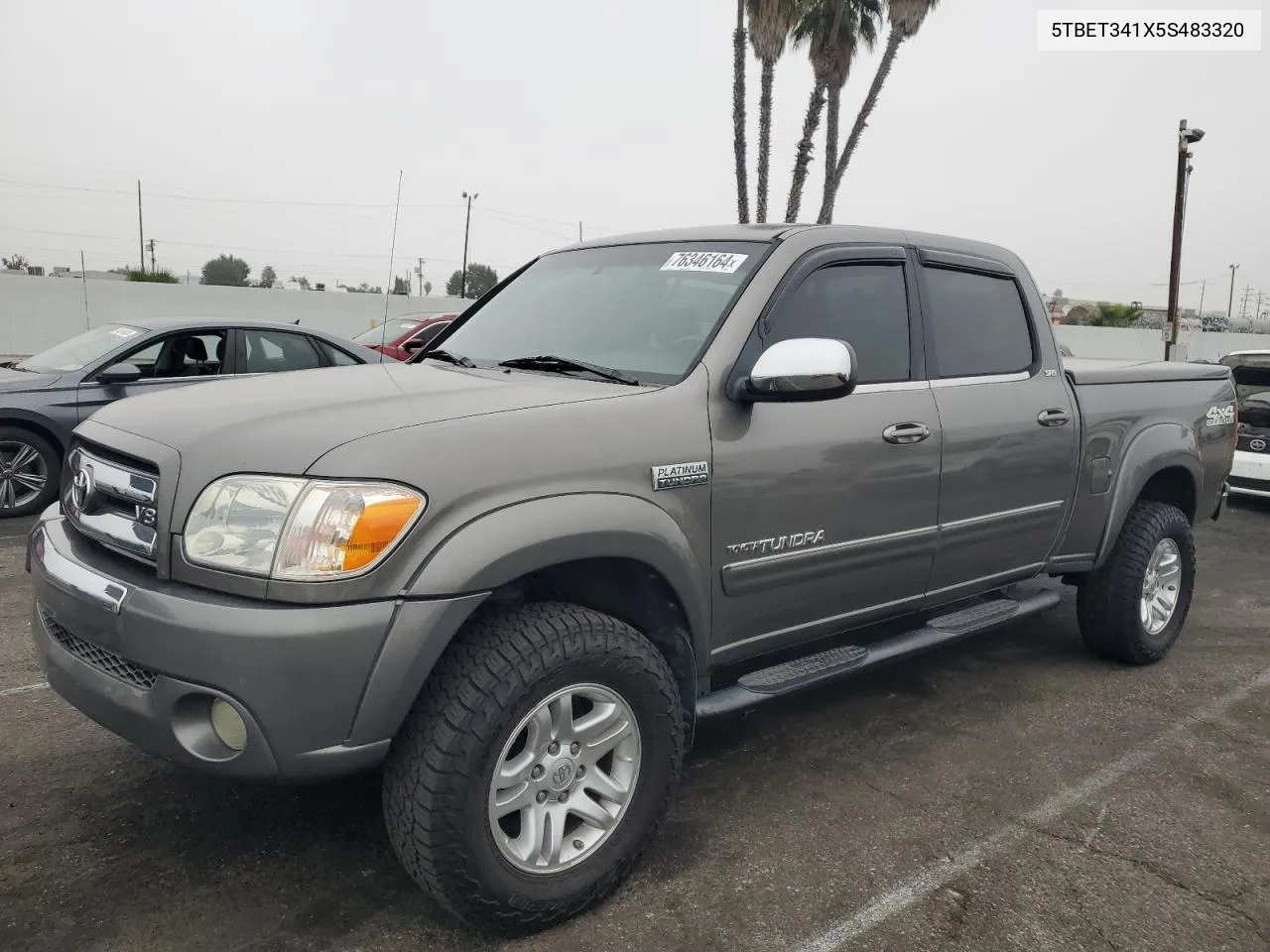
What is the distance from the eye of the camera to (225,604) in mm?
2186

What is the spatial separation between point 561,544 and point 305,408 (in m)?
0.73

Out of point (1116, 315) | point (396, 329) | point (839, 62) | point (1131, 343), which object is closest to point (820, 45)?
point (839, 62)

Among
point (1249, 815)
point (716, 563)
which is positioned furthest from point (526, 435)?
point (1249, 815)

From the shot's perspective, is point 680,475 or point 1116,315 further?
point 1116,315

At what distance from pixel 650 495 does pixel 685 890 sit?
1.07 meters

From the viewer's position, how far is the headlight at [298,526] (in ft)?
7.21

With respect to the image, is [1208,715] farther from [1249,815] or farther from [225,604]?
[225,604]

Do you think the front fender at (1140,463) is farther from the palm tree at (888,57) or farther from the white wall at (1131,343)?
the white wall at (1131,343)

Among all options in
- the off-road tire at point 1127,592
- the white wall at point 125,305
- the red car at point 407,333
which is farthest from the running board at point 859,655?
the white wall at point 125,305

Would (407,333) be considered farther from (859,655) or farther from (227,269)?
(227,269)

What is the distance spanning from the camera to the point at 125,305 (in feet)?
82.3

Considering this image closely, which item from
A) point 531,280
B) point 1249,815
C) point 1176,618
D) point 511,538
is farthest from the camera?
point 1176,618

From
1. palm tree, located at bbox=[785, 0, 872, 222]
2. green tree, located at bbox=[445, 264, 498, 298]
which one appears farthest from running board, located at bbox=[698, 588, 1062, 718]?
green tree, located at bbox=[445, 264, 498, 298]

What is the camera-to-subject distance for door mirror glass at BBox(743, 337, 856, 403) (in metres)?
2.81
